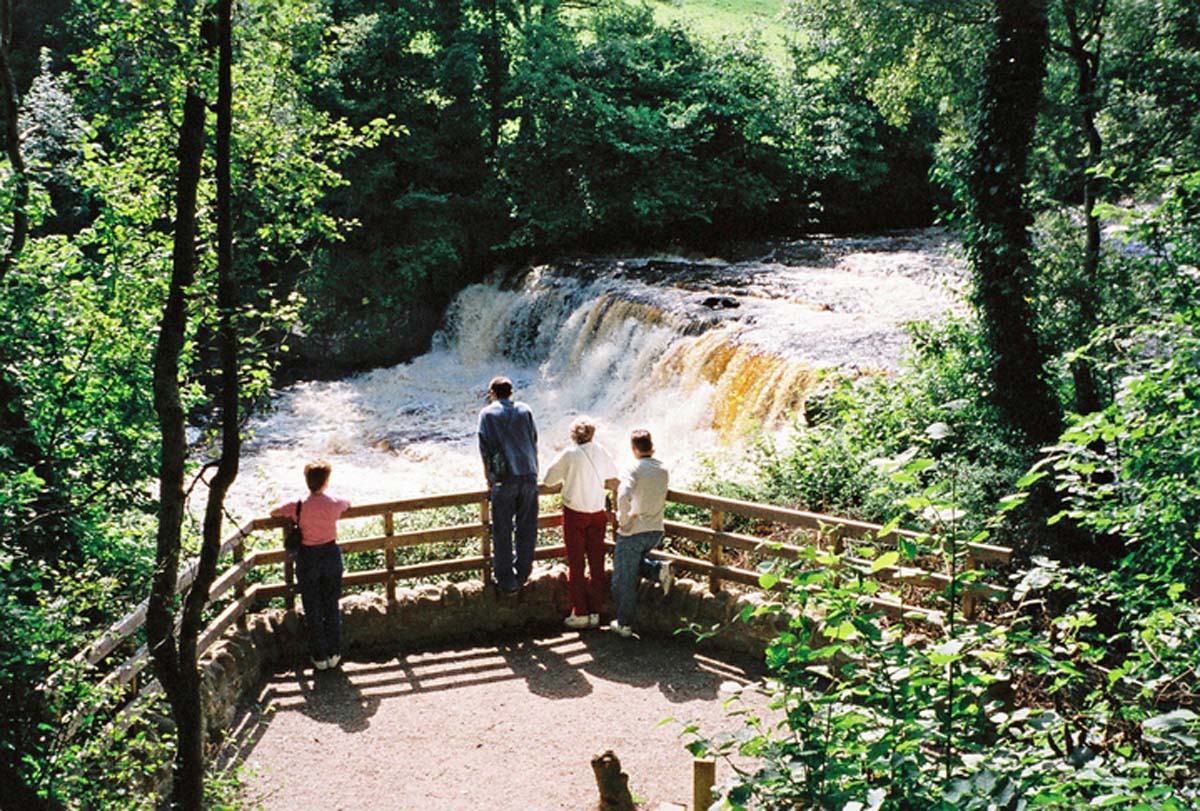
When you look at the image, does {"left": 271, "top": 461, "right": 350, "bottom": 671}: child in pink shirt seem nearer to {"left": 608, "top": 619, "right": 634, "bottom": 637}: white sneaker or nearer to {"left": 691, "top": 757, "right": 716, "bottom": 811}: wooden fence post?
{"left": 608, "top": 619, "right": 634, "bottom": 637}: white sneaker

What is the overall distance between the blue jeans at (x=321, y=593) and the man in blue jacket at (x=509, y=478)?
4.39ft

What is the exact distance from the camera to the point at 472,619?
880cm

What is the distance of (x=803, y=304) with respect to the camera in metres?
18.0

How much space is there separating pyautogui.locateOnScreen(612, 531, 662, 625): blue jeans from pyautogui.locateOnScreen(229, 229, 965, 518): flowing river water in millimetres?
3755

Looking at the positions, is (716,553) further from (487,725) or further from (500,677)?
(487,725)

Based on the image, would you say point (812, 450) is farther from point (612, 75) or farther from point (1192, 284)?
point (612, 75)

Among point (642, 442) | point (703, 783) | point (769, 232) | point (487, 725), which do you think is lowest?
point (487, 725)

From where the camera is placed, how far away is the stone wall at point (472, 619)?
817 cm

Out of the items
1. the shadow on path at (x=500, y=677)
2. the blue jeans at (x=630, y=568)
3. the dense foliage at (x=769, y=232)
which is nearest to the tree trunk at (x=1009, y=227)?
the dense foliage at (x=769, y=232)

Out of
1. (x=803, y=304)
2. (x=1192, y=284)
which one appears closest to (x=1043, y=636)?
(x=1192, y=284)

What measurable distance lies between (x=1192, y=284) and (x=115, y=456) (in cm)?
705

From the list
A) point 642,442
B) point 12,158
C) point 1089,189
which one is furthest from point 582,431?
point 1089,189

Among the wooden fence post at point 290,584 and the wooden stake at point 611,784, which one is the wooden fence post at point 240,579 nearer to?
the wooden fence post at point 290,584

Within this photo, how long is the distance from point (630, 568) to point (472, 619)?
149cm
